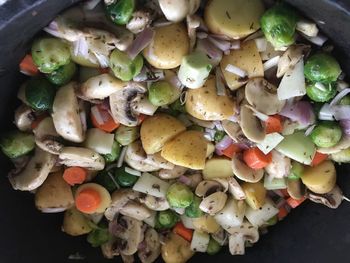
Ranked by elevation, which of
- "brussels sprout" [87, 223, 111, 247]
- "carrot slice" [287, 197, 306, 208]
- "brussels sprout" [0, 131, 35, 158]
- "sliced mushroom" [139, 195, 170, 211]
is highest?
"brussels sprout" [0, 131, 35, 158]

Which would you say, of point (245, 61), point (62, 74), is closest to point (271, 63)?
point (245, 61)

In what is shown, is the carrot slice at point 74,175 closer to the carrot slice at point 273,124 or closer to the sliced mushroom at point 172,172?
the sliced mushroom at point 172,172

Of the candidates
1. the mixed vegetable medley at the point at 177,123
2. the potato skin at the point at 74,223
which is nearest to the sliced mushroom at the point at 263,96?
the mixed vegetable medley at the point at 177,123

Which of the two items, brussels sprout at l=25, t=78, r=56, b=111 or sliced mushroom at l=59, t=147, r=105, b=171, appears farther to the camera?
sliced mushroom at l=59, t=147, r=105, b=171

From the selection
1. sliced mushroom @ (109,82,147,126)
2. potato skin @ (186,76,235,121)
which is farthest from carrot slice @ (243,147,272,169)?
→ sliced mushroom @ (109,82,147,126)

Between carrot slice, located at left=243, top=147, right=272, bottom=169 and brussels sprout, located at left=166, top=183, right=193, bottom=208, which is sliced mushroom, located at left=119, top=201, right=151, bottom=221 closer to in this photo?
brussels sprout, located at left=166, top=183, right=193, bottom=208

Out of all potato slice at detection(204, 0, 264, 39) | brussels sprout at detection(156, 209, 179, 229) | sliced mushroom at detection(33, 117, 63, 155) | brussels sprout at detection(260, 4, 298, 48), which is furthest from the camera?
brussels sprout at detection(156, 209, 179, 229)

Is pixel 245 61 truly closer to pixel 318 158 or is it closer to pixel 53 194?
pixel 318 158
